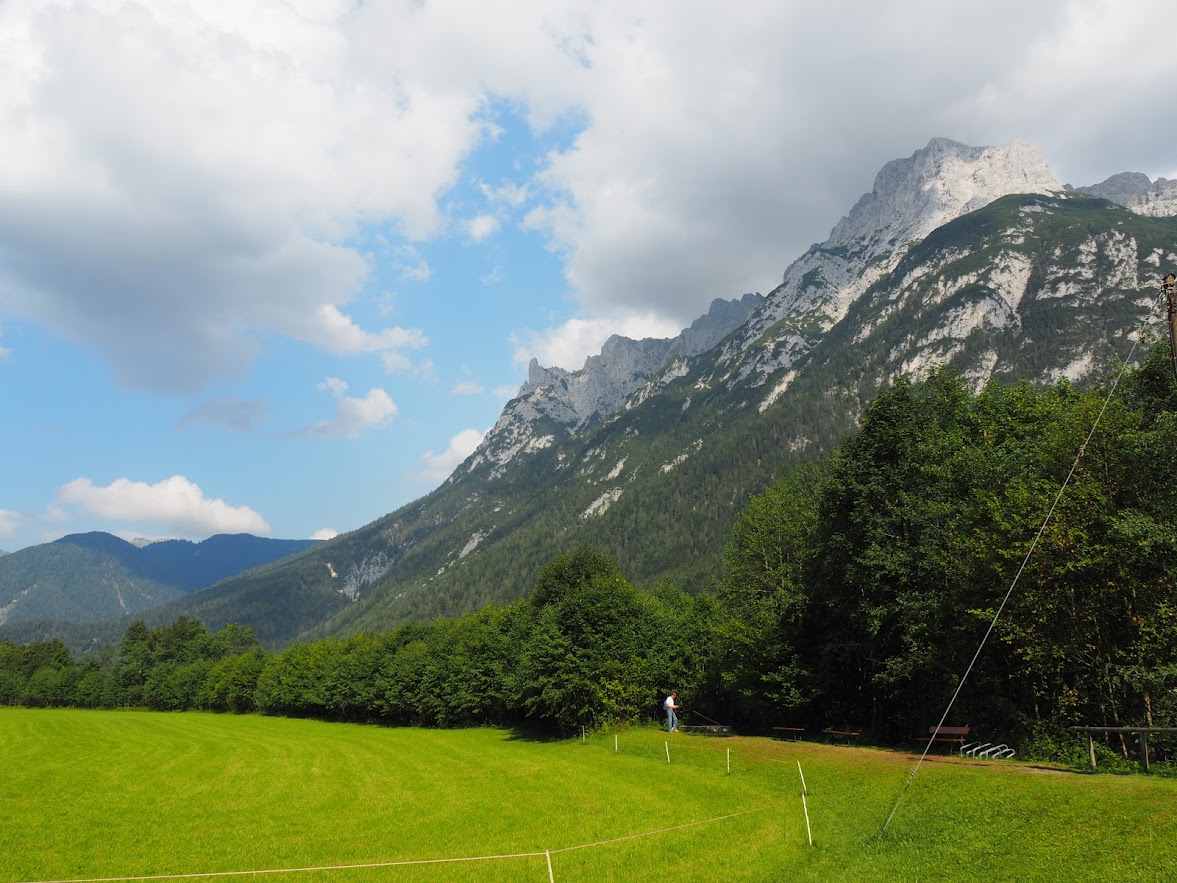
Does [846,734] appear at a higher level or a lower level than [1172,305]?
lower

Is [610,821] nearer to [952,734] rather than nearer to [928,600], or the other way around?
[952,734]

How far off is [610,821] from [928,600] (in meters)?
20.0

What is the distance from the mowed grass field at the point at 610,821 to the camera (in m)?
17.1

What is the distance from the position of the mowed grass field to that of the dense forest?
6.47 meters

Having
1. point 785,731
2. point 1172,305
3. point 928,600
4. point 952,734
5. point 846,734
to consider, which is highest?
point 1172,305

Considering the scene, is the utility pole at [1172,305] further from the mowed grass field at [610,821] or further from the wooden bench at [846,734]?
the wooden bench at [846,734]

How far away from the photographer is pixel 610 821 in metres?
23.7

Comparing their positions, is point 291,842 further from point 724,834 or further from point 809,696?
point 809,696

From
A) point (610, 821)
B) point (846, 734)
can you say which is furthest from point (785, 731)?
point (610, 821)

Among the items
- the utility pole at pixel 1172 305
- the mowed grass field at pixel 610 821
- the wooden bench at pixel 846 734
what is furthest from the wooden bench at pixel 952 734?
the utility pole at pixel 1172 305

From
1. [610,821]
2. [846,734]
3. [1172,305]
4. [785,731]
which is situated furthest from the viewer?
[785,731]

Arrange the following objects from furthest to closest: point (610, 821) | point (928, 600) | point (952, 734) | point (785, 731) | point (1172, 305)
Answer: point (785, 731) → point (928, 600) → point (952, 734) → point (610, 821) → point (1172, 305)

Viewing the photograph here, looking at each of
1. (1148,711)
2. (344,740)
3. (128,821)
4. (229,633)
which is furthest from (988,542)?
(229,633)

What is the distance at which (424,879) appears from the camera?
58.0ft
